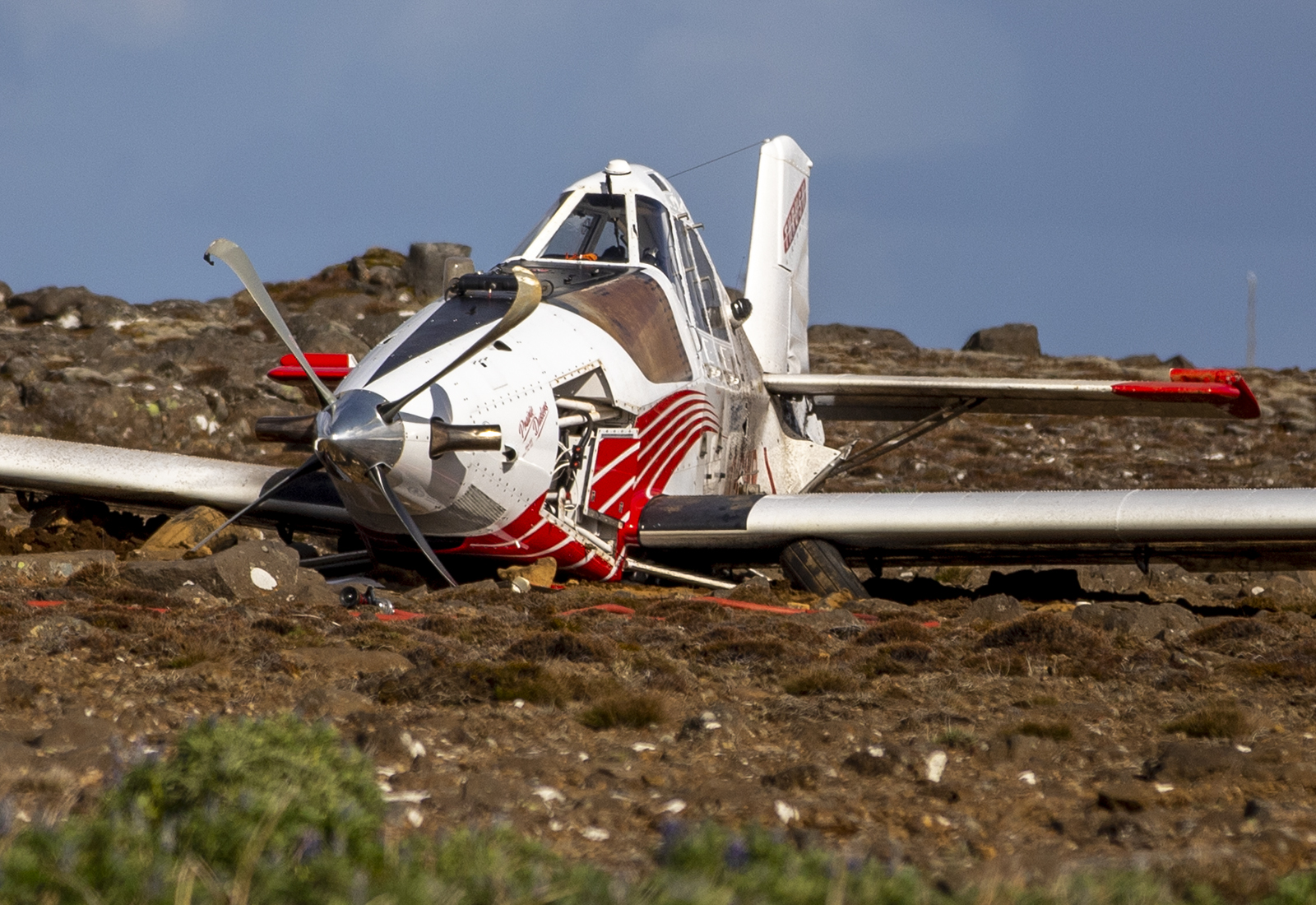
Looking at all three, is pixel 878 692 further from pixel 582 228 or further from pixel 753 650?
pixel 582 228

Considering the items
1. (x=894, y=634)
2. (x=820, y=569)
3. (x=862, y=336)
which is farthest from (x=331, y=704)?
(x=862, y=336)

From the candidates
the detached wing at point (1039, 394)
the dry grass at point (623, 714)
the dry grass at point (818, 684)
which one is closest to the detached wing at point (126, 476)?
the detached wing at point (1039, 394)

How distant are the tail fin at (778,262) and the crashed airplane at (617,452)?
2381 millimetres

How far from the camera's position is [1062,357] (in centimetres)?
7288

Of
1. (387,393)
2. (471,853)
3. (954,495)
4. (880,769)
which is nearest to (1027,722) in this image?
(880,769)

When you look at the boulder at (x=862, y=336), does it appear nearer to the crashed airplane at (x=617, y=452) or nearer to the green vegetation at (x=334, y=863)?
the crashed airplane at (x=617, y=452)

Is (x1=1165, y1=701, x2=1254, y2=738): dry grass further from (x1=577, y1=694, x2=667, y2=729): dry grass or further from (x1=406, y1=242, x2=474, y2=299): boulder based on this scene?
(x1=406, y1=242, x2=474, y2=299): boulder

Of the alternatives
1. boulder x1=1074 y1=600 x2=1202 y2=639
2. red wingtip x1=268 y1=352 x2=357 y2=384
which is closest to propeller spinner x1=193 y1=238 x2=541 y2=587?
red wingtip x1=268 y1=352 x2=357 y2=384

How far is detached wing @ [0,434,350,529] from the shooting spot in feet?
49.1

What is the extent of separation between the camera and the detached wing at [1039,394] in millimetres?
14422

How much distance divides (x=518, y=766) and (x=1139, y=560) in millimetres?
9098

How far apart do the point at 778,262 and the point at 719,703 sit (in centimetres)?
1334

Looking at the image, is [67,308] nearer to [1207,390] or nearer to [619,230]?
[619,230]

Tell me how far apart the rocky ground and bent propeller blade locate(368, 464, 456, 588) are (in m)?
0.34
